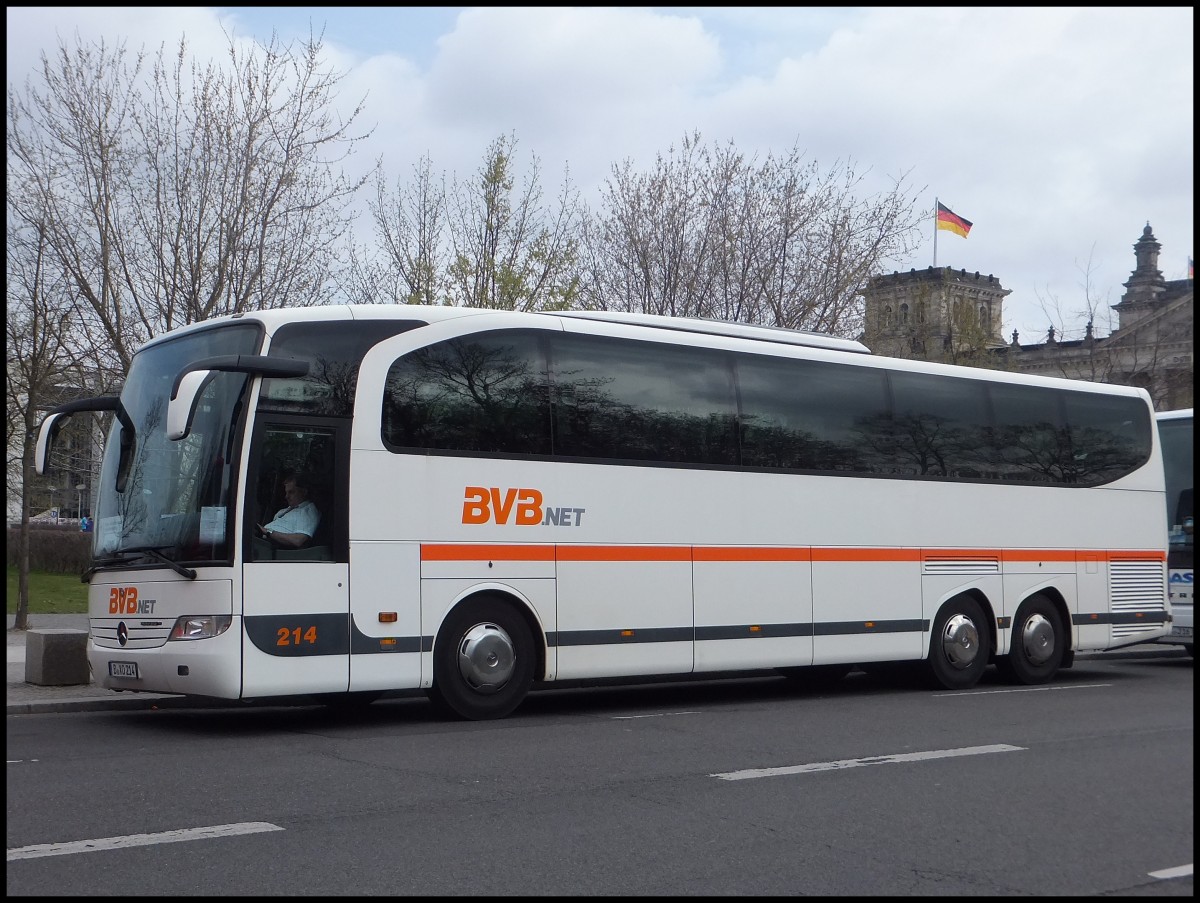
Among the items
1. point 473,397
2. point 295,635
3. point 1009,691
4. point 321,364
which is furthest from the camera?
point 1009,691

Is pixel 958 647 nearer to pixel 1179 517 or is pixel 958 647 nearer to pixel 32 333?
pixel 1179 517

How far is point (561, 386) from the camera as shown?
12867mm

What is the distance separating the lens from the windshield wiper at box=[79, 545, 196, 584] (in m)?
11.1

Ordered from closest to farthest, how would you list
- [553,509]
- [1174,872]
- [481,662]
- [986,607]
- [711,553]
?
[1174,872] < [481,662] < [553,509] < [711,553] < [986,607]

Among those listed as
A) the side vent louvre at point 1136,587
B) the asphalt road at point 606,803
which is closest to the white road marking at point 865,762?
the asphalt road at point 606,803

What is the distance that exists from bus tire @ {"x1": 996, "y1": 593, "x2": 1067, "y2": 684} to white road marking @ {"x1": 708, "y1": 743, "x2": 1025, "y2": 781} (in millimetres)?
6309

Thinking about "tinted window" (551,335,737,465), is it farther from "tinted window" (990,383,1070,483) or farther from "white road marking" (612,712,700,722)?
"tinted window" (990,383,1070,483)

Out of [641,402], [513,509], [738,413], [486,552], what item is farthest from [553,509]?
[738,413]

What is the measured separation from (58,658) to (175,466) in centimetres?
390

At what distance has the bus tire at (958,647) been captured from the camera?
51.9 feet

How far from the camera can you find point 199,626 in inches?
433

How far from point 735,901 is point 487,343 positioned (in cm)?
755

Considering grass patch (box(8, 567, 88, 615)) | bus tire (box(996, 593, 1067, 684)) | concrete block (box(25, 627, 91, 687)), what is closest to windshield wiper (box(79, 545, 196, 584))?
concrete block (box(25, 627, 91, 687))

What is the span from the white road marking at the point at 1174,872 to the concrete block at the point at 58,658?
1097cm
